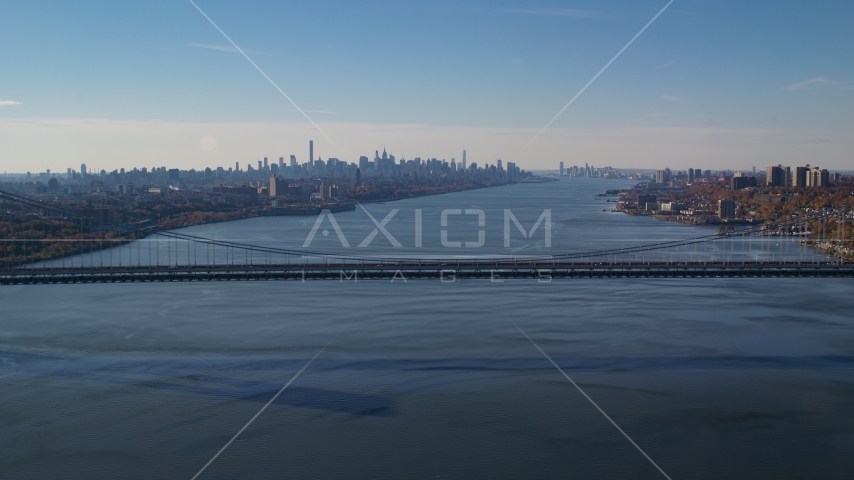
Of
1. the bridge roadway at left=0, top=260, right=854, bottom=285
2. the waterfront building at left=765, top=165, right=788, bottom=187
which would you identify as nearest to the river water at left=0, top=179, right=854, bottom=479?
the bridge roadway at left=0, top=260, right=854, bottom=285

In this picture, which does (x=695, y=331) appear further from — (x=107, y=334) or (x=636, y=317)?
(x=107, y=334)

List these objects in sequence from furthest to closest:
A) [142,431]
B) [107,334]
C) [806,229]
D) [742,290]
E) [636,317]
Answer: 1. [806,229]
2. [742,290]
3. [636,317]
4. [107,334]
5. [142,431]

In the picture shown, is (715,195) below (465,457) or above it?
above

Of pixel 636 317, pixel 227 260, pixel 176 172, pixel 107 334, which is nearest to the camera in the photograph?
pixel 107 334

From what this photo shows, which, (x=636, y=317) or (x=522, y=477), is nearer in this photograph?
(x=522, y=477)

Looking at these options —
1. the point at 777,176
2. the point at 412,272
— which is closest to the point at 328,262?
the point at 412,272

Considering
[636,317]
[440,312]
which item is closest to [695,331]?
[636,317]

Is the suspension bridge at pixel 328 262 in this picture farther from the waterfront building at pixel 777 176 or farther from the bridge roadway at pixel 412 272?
the waterfront building at pixel 777 176
